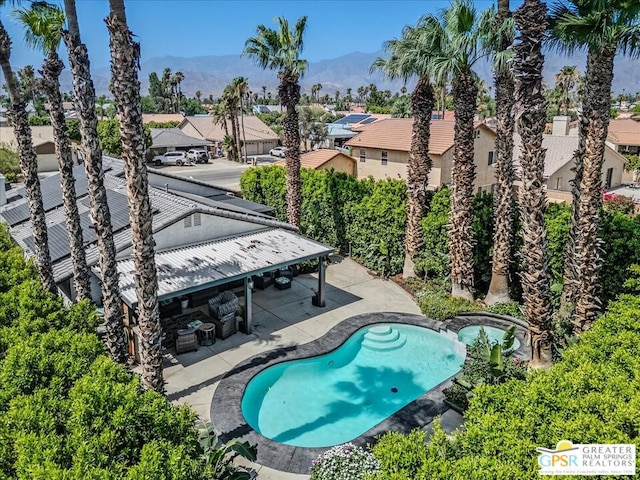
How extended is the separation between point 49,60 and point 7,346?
9053mm

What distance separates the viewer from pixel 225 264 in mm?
17719

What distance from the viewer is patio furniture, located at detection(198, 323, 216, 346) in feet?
56.3

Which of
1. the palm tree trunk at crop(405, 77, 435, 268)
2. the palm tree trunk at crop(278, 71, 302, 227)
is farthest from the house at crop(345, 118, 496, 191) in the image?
the palm tree trunk at crop(405, 77, 435, 268)

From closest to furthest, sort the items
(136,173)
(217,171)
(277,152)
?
(136,173) < (217,171) < (277,152)

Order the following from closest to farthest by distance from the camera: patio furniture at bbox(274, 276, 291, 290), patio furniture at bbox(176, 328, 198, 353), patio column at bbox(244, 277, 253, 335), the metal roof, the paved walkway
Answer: the paved walkway, the metal roof, patio furniture at bbox(176, 328, 198, 353), patio column at bbox(244, 277, 253, 335), patio furniture at bbox(274, 276, 291, 290)

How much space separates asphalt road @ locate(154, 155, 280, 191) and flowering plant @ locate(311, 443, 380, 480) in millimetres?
37811

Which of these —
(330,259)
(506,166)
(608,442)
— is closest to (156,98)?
(330,259)

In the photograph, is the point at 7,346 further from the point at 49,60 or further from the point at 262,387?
the point at 49,60

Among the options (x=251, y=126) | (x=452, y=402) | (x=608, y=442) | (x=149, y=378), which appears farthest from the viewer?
(x=251, y=126)

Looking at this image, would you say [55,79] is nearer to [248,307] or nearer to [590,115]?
[248,307]

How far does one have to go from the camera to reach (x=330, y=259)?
85.8ft

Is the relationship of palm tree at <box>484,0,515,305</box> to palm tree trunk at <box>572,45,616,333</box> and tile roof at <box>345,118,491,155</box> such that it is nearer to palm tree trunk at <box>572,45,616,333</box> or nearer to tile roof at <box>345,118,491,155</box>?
palm tree trunk at <box>572,45,616,333</box>

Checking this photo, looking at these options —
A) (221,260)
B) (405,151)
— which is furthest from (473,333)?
(405,151)

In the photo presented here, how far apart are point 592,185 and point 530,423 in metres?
9.78
